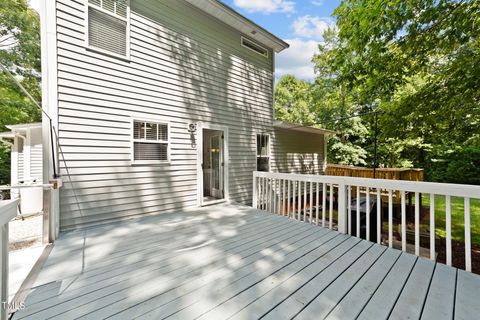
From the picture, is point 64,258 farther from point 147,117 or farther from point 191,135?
point 191,135

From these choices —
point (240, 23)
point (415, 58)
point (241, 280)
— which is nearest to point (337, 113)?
point (415, 58)

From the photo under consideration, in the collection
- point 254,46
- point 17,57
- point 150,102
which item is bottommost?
point 150,102

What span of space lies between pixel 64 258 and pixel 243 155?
460cm

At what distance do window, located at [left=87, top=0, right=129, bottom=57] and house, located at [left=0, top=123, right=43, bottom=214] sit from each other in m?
4.12

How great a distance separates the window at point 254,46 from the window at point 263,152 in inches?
106

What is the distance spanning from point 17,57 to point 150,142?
9.77 m

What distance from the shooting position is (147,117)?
4434 mm

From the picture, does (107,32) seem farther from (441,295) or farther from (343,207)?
(441,295)

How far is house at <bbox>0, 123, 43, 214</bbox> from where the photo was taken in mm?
6145

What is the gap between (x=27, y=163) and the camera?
691 cm

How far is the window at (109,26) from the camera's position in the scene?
3.83 meters

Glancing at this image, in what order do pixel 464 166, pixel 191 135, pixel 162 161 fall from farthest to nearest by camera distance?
pixel 464 166 < pixel 191 135 < pixel 162 161

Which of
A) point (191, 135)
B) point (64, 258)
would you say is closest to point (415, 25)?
point (191, 135)

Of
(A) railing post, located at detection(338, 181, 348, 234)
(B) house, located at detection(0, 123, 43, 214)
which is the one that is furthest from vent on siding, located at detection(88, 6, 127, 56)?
(A) railing post, located at detection(338, 181, 348, 234)
